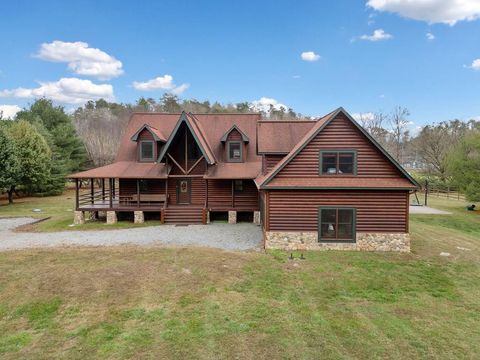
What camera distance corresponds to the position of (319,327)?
7.70 metres

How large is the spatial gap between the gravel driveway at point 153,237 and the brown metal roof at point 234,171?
3.13 m

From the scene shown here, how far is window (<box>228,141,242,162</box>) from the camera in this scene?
21688 millimetres

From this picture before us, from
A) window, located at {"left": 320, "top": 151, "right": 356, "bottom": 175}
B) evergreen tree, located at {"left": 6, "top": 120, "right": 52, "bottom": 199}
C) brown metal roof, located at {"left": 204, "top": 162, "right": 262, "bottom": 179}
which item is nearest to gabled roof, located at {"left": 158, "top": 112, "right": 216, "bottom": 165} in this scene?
brown metal roof, located at {"left": 204, "top": 162, "right": 262, "bottom": 179}

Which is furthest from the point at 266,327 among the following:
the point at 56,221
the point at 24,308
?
the point at 56,221

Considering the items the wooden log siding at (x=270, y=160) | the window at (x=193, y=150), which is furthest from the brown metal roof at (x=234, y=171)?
the wooden log siding at (x=270, y=160)

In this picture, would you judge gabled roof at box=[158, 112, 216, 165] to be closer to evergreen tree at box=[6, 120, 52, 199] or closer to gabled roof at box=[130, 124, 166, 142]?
gabled roof at box=[130, 124, 166, 142]

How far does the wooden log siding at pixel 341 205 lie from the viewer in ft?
45.0

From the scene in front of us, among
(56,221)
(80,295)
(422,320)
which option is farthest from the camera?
(56,221)

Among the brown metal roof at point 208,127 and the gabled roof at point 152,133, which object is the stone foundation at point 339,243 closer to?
the brown metal roof at point 208,127

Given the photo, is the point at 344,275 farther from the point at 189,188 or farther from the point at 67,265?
the point at 189,188

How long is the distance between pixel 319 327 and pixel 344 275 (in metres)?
3.86

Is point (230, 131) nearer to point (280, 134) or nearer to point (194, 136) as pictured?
point (194, 136)

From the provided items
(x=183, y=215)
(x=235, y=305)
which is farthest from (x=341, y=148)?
(x=183, y=215)

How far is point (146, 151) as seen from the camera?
21.8 metres
